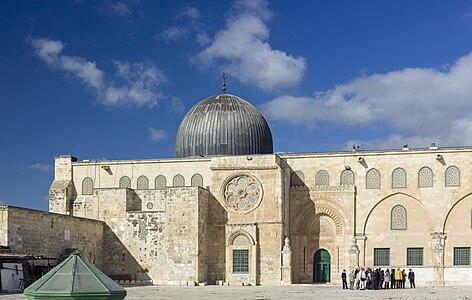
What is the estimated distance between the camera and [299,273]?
36406 mm

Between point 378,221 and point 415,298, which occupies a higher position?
point 378,221

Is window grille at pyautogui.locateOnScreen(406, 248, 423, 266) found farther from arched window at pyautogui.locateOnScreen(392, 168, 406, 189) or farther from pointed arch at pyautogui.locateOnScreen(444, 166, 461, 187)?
pointed arch at pyautogui.locateOnScreen(444, 166, 461, 187)

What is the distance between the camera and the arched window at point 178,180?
123 feet

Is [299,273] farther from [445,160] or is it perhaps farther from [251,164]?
[445,160]

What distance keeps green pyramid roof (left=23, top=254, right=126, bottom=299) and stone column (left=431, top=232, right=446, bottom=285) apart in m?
31.8

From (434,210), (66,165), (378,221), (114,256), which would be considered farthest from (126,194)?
(434,210)

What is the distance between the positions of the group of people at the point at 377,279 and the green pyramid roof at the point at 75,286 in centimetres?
2743

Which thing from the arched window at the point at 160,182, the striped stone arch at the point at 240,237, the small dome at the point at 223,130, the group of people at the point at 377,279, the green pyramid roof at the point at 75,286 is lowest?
→ the group of people at the point at 377,279

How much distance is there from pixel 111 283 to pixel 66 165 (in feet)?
117

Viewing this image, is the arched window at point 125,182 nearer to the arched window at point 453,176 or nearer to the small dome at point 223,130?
the small dome at point 223,130

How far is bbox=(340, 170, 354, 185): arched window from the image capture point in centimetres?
3628

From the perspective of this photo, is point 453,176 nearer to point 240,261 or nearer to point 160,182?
point 240,261

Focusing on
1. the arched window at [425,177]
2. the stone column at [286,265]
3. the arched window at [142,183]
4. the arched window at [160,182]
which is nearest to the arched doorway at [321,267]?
the stone column at [286,265]

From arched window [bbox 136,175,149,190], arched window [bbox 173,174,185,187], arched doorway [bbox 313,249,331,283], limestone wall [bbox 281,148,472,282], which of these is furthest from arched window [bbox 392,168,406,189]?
arched window [bbox 136,175,149,190]
